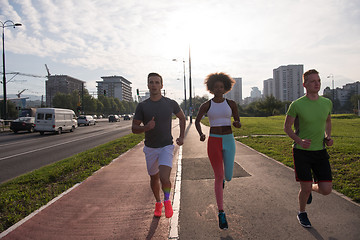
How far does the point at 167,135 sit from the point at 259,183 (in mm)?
2829

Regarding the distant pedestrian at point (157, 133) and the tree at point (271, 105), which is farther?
the tree at point (271, 105)

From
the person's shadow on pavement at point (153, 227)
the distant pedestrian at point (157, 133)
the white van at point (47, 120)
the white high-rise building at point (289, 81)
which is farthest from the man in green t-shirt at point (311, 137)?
the white high-rise building at point (289, 81)

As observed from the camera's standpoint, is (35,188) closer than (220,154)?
No

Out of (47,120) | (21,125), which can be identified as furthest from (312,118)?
(21,125)

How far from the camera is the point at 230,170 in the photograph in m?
3.45

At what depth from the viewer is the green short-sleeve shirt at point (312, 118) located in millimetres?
3131

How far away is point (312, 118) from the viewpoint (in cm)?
313

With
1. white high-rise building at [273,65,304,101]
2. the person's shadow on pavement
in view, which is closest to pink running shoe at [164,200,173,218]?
the person's shadow on pavement

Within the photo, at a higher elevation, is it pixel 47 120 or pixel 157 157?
pixel 47 120

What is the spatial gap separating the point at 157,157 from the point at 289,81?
127626mm

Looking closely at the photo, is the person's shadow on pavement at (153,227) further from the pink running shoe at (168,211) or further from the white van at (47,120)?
the white van at (47,120)

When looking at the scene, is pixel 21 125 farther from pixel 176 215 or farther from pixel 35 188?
pixel 176 215

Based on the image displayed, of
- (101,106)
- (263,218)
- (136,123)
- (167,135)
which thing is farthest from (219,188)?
(101,106)

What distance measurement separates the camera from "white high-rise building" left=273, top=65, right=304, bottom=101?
11469cm
